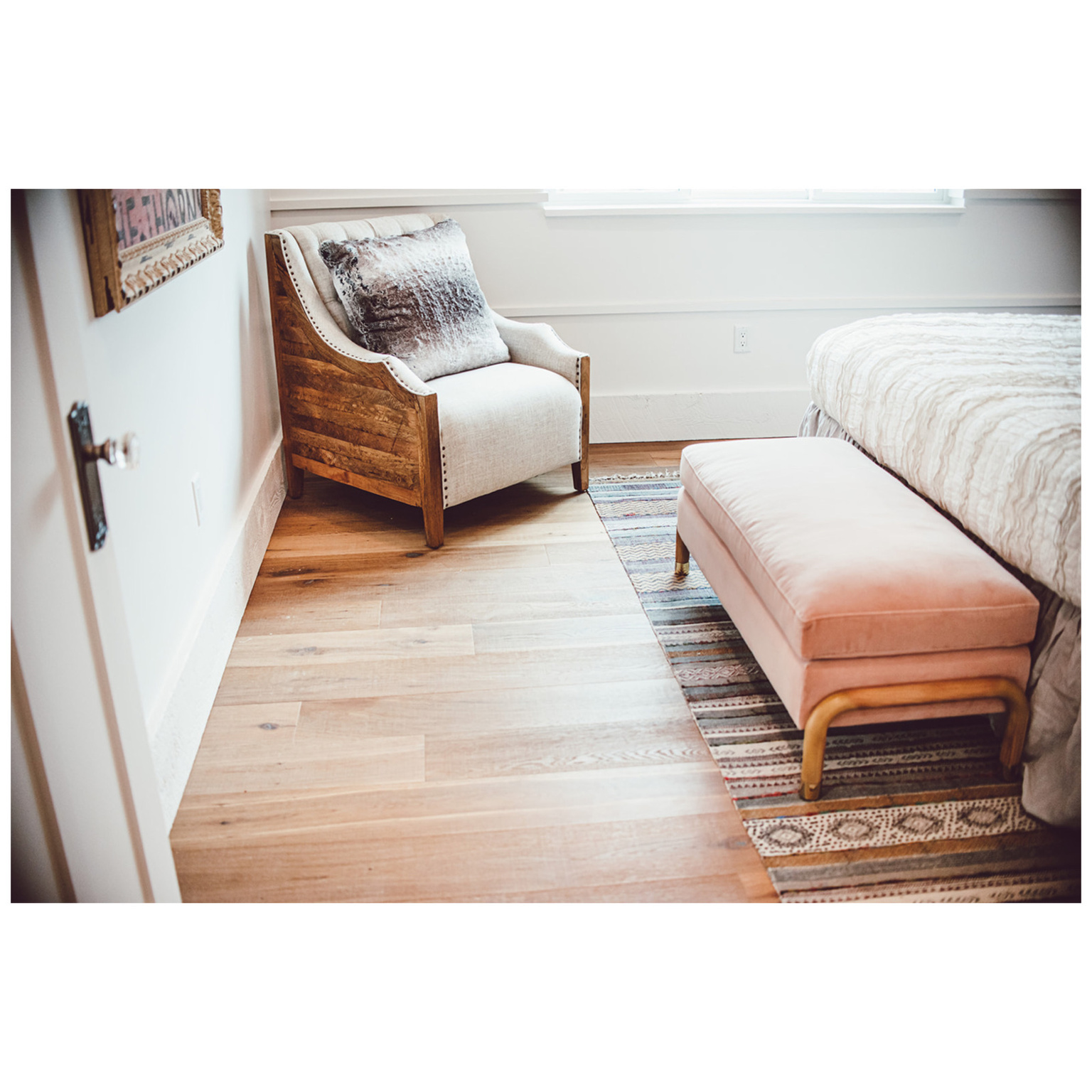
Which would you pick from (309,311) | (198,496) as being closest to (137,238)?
(198,496)

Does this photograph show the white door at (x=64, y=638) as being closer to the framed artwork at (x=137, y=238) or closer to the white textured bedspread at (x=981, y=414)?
the framed artwork at (x=137, y=238)

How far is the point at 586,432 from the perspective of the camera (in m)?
3.04

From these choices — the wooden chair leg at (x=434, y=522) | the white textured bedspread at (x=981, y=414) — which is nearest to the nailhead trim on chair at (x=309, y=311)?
the wooden chair leg at (x=434, y=522)

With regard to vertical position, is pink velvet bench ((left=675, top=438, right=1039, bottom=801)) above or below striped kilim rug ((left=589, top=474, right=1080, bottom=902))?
above

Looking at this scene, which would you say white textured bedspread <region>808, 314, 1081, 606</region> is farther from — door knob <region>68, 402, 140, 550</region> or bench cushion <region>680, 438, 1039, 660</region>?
door knob <region>68, 402, 140, 550</region>

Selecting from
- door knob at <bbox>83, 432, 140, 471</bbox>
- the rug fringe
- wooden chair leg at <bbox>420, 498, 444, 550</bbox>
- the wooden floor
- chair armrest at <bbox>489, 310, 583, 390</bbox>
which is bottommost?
the wooden floor

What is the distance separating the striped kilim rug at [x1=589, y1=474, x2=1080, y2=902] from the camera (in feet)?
4.71

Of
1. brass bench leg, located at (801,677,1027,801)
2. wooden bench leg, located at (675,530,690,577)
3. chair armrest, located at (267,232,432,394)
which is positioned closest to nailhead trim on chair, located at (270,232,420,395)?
chair armrest, located at (267,232,432,394)

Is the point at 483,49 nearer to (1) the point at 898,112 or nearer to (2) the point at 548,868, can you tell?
(1) the point at 898,112

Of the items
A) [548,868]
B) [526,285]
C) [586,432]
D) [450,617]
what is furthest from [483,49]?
[526,285]

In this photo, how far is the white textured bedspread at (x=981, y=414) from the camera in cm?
153

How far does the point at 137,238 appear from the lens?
1600 mm

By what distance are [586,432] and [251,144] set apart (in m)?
2.22

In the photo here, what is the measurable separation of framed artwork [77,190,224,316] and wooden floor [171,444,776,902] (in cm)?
85
